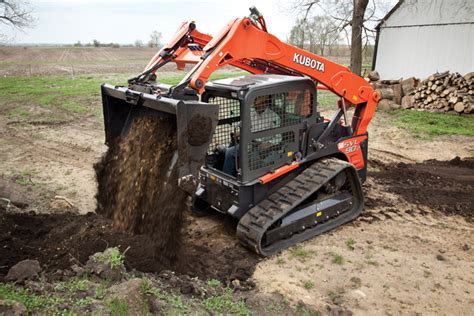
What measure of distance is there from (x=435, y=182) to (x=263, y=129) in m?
4.26

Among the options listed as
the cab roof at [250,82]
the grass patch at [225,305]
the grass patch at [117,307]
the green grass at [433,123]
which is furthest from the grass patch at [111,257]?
the green grass at [433,123]

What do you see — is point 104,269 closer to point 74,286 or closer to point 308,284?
point 74,286

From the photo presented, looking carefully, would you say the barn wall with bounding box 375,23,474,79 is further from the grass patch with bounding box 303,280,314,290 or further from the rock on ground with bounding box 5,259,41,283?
the rock on ground with bounding box 5,259,41,283

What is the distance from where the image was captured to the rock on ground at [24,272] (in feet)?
12.0

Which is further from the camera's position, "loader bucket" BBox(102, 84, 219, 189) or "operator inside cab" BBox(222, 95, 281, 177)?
"operator inside cab" BBox(222, 95, 281, 177)

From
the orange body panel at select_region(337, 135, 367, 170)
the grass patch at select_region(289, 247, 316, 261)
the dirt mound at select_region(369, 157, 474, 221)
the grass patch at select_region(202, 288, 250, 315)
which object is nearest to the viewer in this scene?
the grass patch at select_region(202, 288, 250, 315)

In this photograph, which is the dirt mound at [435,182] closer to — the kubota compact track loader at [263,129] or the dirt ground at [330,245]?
the dirt ground at [330,245]

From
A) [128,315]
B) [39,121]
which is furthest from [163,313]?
[39,121]

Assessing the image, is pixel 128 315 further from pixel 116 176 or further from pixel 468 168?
pixel 468 168

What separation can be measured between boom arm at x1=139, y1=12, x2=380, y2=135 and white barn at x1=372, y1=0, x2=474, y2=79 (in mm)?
9179

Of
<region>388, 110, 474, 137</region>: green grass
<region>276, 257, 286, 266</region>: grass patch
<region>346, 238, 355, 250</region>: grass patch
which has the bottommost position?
<region>276, 257, 286, 266</region>: grass patch

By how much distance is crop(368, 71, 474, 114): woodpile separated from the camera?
12641 mm

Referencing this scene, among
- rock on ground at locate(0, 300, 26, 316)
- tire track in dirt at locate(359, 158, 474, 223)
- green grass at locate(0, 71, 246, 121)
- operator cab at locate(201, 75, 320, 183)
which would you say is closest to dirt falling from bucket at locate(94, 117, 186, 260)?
operator cab at locate(201, 75, 320, 183)

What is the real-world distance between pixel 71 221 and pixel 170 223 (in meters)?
1.52
